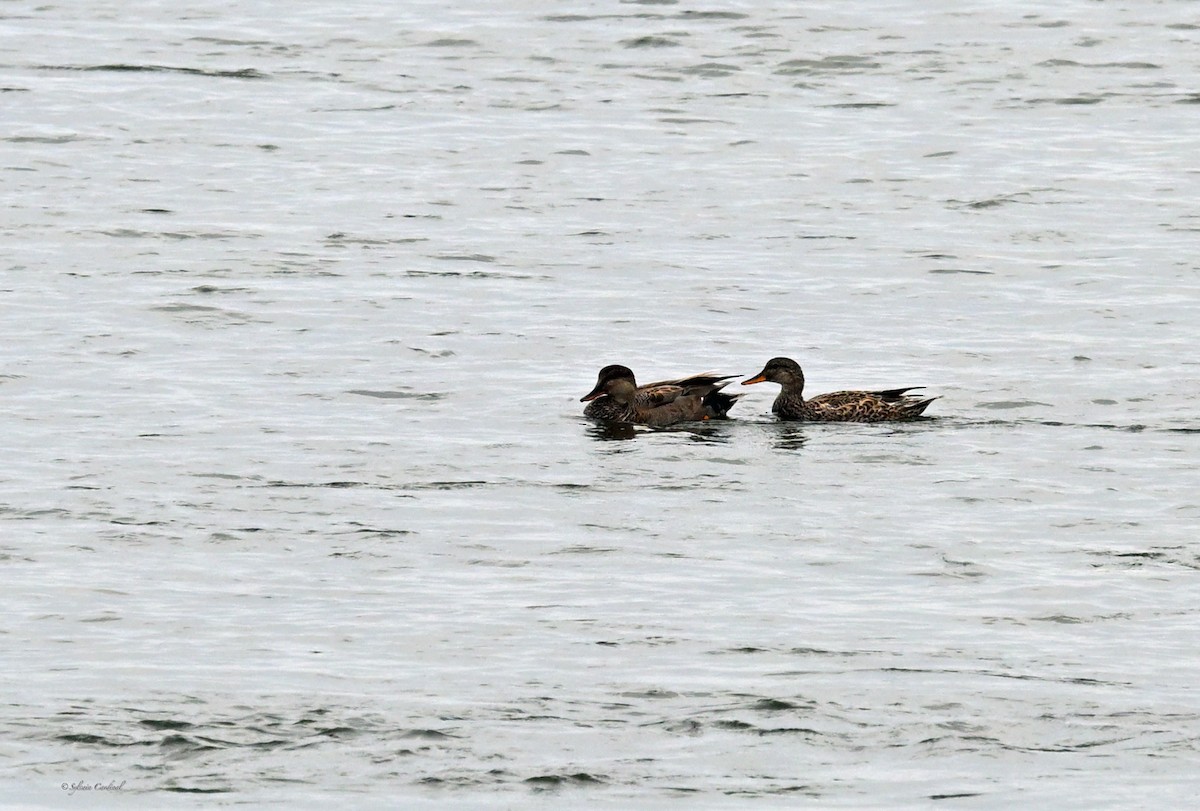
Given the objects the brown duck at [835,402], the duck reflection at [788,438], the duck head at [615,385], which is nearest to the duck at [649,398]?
the duck head at [615,385]

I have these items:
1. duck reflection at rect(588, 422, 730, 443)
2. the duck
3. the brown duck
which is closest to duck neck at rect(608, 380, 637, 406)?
the duck

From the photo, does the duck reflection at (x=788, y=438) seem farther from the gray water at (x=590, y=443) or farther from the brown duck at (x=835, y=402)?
the brown duck at (x=835, y=402)

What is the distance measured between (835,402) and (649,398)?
1256mm

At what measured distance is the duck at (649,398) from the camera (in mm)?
16766

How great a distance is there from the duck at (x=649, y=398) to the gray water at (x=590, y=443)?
275 millimetres

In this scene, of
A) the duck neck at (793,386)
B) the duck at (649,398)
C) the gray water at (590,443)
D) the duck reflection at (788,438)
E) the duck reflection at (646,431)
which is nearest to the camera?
the gray water at (590,443)

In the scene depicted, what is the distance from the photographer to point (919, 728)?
991cm

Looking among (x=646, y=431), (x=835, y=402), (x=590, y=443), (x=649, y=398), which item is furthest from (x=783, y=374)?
(x=590, y=443)

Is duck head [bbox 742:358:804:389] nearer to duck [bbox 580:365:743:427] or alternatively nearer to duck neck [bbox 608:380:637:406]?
duck [bbox 580:365:743:427]


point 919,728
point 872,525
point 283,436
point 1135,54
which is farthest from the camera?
point 1135,54

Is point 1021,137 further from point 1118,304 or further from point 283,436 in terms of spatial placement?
point 283,436

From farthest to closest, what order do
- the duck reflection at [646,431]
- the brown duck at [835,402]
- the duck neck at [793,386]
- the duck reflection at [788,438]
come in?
the duck neck at [793,386] → the brown duck at [835,402] → the duck reflection at [646,431] → the duck reflection at [788,438]

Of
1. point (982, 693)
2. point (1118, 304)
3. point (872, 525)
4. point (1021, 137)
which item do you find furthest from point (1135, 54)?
point (982, 693)

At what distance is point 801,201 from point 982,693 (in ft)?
51.3
